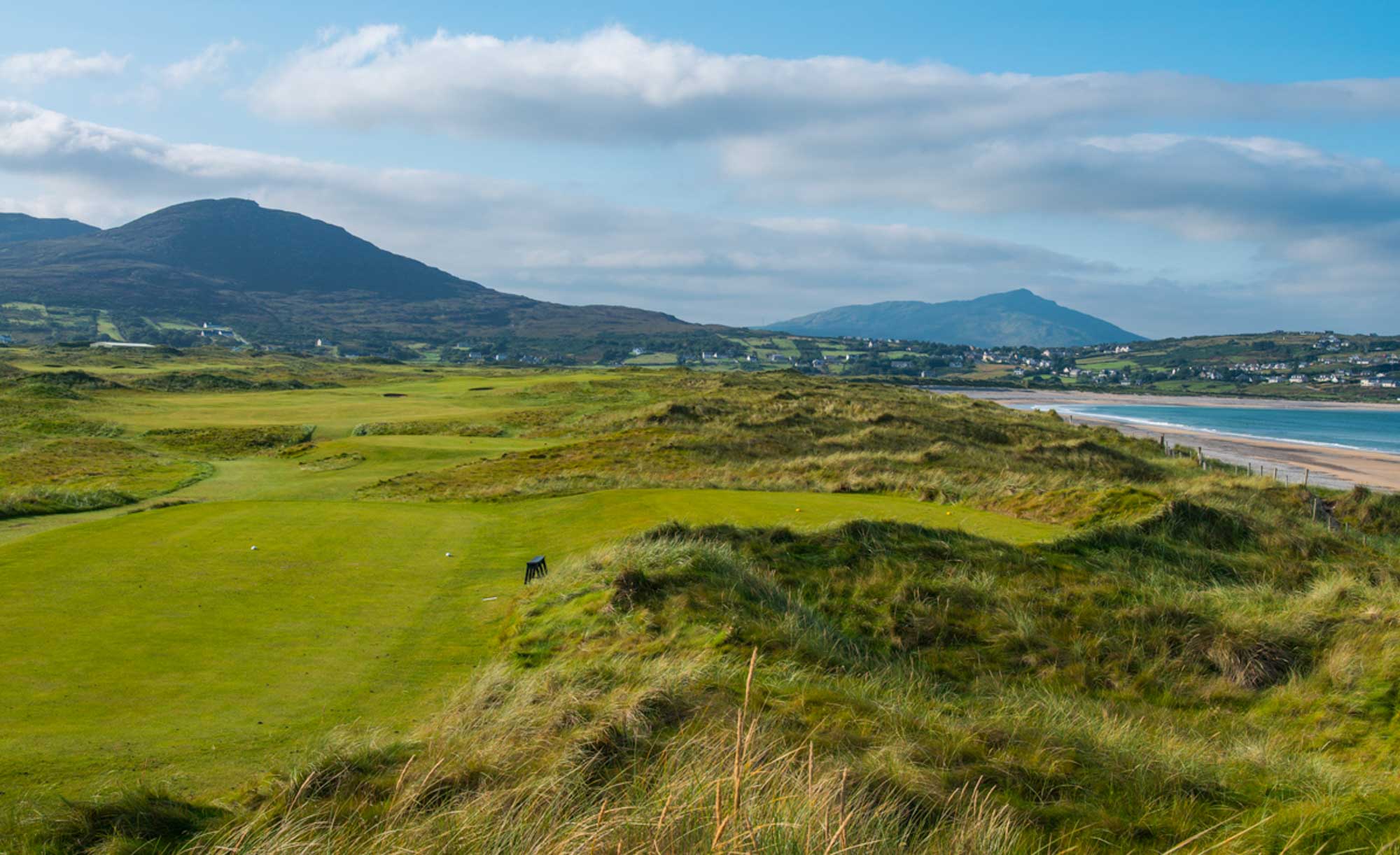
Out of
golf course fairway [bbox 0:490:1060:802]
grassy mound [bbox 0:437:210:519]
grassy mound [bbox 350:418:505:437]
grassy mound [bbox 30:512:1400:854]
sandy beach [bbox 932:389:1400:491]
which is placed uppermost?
grassy mound [bbox 30:512:1400:854]

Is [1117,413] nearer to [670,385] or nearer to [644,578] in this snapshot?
[670,385]

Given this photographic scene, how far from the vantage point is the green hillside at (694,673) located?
4.47 m

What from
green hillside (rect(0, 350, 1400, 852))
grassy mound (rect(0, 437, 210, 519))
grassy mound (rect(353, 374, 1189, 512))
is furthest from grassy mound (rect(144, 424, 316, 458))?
green hillside (rect(0, 350, 1400, 852))

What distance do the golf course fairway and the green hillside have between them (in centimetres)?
5

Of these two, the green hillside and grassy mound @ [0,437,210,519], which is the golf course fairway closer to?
the green hillside

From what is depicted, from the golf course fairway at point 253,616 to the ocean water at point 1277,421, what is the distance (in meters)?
→ 73.3

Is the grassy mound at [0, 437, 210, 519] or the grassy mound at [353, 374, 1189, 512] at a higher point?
the grassy mound at [353, 374, 1189, 512]

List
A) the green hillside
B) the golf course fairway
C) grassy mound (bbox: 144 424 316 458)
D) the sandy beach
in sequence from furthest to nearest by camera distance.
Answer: the sandy beach → grassy mound (bbox: 144 424 316 458) → the golf course fairway → the green hillside

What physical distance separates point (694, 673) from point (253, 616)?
20.0ft

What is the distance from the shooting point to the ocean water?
75938mm

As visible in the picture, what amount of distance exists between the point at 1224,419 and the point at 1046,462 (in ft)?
245

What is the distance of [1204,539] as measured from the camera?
A: 49.9ft

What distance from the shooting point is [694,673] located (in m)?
6.71

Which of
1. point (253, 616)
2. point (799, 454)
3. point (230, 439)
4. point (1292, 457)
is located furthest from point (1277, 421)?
point (253, 616)
